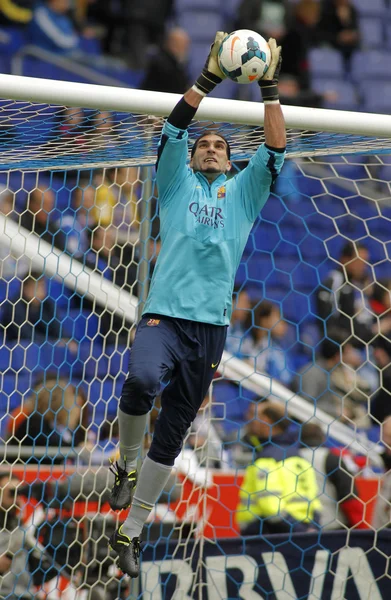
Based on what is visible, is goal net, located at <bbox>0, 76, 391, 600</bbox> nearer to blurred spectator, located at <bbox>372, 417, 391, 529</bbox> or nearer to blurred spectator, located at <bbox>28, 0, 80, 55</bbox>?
blurred spectator, located at <bbox>372, 417, 391, 529</bbox>

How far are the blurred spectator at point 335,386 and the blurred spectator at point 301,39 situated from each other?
5.00 metres

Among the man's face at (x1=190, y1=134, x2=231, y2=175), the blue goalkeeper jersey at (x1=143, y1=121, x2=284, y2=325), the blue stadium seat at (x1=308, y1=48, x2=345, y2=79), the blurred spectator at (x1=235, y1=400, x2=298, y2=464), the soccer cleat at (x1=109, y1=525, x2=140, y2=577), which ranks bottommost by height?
the blurred spectator at (x1=235, y1=400, x2=298, y2=464)

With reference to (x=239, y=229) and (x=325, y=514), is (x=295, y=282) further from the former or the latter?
(x=239, y=229)

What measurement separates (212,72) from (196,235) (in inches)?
29.3

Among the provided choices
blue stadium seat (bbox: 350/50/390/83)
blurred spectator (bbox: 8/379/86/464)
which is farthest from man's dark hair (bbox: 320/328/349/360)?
blue stadium seat (bbox: 350/50/390/83)

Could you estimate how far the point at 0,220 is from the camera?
→ 5.84 meters

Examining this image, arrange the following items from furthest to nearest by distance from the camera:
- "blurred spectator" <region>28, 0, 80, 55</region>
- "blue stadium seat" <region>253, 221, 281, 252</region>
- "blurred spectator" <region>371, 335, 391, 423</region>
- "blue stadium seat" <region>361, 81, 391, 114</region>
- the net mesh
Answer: "blue stadium seat" <region>361, 81, 391, 114</region> → "blurred spectator" <region>28, 0, 80, 55</region> → "blue stadium seat" <region>253, 221, 281, 252</region> → "blurred spectator" <region>371, 335, 391, 423</region> → the net mesh

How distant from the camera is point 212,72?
4027 mm

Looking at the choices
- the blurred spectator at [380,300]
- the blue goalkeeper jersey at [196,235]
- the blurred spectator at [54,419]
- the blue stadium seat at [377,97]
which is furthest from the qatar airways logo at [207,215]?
the blue stadium seat at [377,97]

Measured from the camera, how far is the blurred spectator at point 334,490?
5801 millimetres

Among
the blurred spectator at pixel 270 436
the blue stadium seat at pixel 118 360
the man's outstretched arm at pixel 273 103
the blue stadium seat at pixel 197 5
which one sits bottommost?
the blue stadium seat at pixel 118 360

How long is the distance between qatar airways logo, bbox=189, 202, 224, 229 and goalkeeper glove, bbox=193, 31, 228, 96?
527mm

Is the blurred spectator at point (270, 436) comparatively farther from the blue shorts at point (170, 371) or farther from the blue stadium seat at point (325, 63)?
the blue stadium seat at point (325, 63)

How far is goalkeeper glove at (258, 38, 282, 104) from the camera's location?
4020mm
